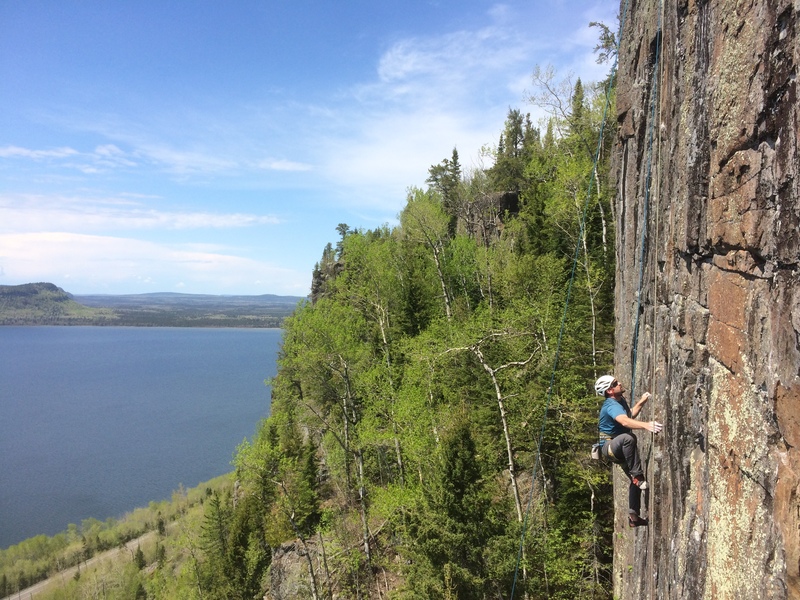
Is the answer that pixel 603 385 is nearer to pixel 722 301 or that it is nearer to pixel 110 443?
pixel 722 301

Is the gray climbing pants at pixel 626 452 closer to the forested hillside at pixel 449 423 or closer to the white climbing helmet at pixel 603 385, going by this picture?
the white climbing helmet at pixel 603 385

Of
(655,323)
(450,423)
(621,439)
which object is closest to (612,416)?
(621,439)

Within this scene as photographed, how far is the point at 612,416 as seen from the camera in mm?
5914

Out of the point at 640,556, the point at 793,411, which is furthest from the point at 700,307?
the point at 640,556

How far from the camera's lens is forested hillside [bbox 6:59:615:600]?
13406mm

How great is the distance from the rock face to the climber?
21cm

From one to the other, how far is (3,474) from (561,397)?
97.0 meters

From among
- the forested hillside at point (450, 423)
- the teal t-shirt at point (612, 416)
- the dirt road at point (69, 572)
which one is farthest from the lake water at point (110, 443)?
the teal t-shirt at point (612, 416)

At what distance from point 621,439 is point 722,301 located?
2.38m

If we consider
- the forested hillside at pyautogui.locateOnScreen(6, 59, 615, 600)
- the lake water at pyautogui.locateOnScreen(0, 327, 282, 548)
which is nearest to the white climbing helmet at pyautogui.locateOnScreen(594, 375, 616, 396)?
the forested hillside at pyautogui.locateOnScreen(6, 59, 615, 600)

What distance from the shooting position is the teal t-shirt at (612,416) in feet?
19.3

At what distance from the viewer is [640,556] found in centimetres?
684

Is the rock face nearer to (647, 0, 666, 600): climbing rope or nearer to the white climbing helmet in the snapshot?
(647, 0, 666, 600): climbing rope

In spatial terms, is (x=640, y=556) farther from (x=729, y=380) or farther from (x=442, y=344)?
(x=442, y=344)
